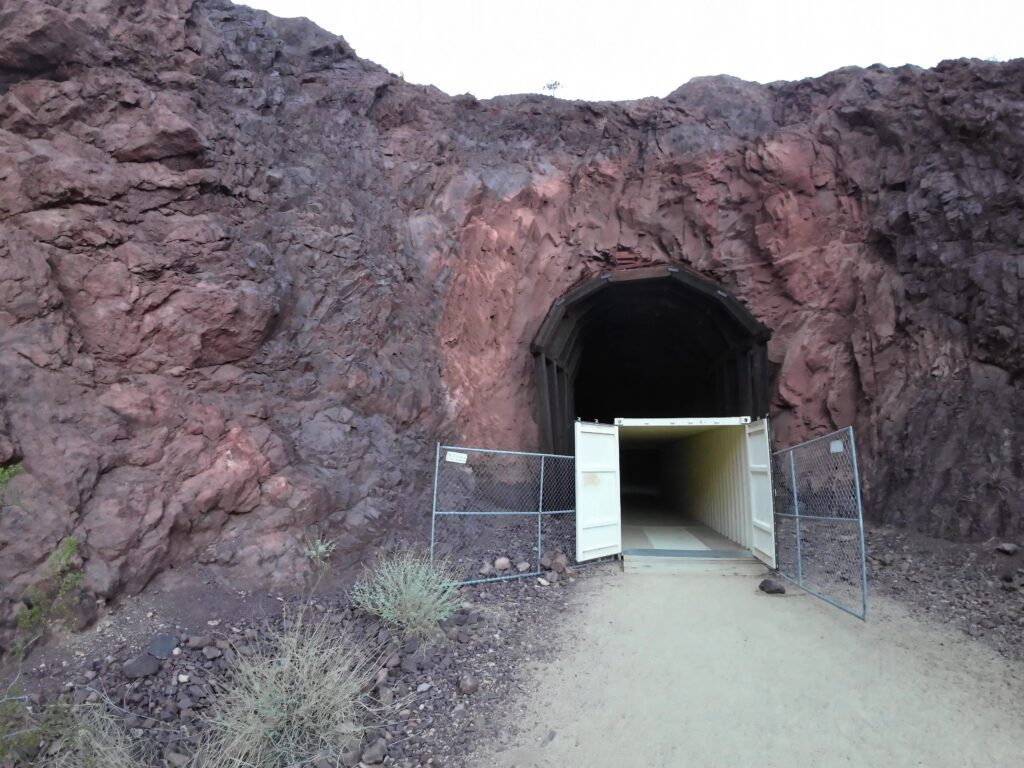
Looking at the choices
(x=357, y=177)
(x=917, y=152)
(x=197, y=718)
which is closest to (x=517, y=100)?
(x=357, y=177)

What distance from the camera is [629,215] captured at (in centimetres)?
1318

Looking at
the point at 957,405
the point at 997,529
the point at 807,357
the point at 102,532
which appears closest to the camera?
the point at 102,532

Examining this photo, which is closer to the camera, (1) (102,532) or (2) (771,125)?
(1) (102,532)

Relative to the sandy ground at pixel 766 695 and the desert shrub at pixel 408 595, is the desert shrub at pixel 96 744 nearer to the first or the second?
the sandy ground at pixel 766 695

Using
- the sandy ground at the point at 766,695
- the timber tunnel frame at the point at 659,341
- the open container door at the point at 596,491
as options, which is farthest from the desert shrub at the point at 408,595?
the timber tunnel frame at the point at 659,341

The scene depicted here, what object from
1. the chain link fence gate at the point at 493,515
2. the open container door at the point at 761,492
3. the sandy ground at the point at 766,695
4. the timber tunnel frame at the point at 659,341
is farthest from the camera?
the timber tunnel frame at the point at 659,341

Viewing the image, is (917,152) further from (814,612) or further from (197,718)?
(197,718)

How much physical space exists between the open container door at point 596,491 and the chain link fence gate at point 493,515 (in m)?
0.32

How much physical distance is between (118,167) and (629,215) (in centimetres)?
904

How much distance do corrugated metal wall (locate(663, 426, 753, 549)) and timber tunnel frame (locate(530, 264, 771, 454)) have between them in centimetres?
83

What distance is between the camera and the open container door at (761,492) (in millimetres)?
9734

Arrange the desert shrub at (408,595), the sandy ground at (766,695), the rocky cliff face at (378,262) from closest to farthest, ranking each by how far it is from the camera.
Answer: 1. the sandy ground at (766,695)
2. the desert shrub at (408,595)
3. the rocky cliff face at (378,262)

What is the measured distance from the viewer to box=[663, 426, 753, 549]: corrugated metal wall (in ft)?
37.1

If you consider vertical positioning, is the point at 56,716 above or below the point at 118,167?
below
